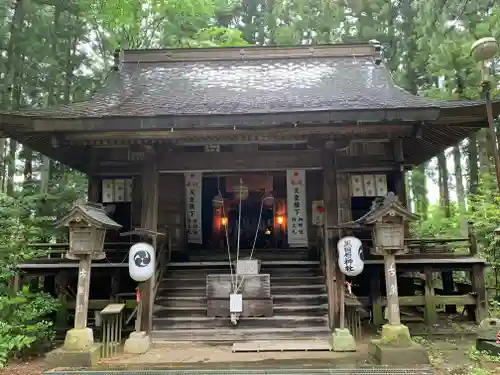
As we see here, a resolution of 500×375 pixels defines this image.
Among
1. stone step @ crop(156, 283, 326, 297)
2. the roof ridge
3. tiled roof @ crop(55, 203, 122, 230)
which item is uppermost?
the roof ridge

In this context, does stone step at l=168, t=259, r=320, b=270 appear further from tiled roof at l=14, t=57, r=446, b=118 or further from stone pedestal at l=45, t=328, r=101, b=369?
tiled roof at l=14, t=57, r=446, b=118

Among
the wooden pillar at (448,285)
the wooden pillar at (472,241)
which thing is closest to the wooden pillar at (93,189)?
the wooden pillar at (472,241)

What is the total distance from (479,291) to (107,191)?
9.27 meters

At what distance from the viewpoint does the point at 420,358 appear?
629 centimetres

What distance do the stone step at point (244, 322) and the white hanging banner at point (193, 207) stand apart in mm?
3177

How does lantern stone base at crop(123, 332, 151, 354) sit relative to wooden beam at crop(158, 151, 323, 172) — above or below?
below

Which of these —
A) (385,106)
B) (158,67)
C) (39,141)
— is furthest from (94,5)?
(385,106)

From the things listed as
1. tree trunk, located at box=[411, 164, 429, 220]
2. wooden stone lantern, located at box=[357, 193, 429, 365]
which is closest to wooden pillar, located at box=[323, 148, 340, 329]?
wooden stone lantern, located at box=[357, 193, 429, 365]

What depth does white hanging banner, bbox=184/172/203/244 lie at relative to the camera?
10.9 metres

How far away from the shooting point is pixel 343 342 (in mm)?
7199

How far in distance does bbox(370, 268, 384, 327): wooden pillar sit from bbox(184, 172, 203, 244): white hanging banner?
476 cm

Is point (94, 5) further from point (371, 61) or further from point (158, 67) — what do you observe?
Answer: point (371, 61)

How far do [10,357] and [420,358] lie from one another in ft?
22.9

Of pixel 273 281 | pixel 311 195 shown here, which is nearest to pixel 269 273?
pixel 273 281
